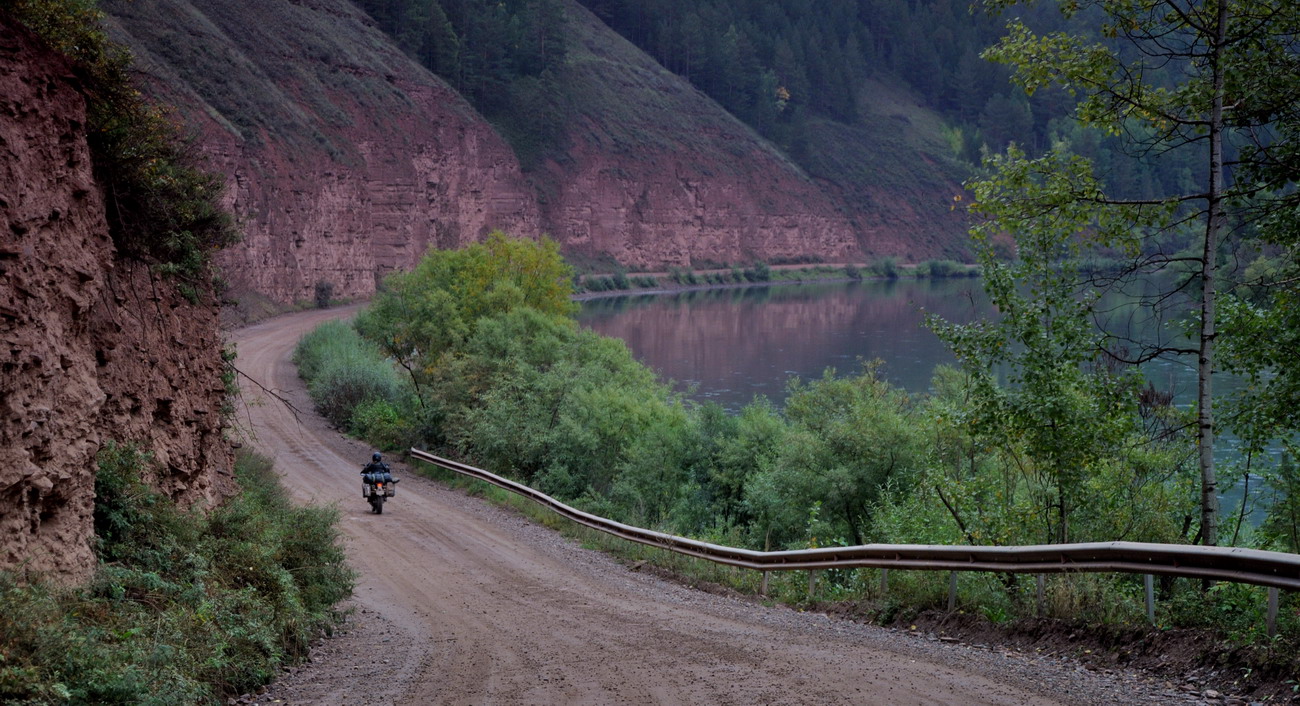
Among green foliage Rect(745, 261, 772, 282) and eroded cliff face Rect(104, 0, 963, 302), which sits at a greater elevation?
eroded cliff face Rect(104, 0, 963, 302)

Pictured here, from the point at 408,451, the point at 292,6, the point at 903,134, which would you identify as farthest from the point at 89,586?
the point at 903,134

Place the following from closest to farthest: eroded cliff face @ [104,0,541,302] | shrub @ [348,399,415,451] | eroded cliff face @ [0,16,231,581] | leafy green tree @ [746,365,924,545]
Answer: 1. eroded cliff face @ [0,16,231,581]
2. leafy green tree @ [746,365,924,545]
3. shrub @ [348,399,415,451]
4. eroded cliff face @ [104,0,541,302]

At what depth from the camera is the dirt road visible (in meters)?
8.84

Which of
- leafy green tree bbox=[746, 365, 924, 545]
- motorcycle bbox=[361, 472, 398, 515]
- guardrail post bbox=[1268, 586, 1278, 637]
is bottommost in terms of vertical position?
motorcycle bbox=[361, 472, 398, 515]

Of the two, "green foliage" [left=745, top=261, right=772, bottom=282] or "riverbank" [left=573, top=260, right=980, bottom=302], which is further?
"green foliage" [left=745, top=261, right=772, bottom=282]

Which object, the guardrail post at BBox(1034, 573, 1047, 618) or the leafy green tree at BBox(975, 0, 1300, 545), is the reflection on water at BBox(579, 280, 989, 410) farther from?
the guardrail post at BBox(1034, 573, 1047, 618)

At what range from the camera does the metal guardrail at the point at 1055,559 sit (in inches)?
307

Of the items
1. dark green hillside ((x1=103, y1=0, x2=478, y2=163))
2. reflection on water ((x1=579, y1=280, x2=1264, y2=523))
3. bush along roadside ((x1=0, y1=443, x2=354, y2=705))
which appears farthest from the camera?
dark green hillside ((x1=103, y1=0, x2=478, y2=163))

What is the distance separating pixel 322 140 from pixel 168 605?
70236 millimetres

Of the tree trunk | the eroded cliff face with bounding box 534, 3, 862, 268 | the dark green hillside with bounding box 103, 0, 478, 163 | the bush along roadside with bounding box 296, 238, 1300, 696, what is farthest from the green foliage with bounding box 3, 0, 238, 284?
the eroded cliff face with bounding box 534, 3, 862, 268

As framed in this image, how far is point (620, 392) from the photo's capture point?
30141 millimetres

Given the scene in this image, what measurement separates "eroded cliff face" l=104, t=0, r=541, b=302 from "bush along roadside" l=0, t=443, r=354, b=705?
138 ft

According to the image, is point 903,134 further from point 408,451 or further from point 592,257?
point 408,451

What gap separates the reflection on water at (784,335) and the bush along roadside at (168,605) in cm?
2237
